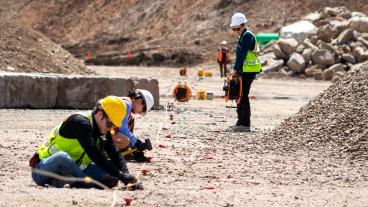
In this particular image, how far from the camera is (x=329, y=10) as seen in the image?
44.2 metres

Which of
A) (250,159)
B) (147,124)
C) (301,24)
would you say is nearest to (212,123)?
(147,124)

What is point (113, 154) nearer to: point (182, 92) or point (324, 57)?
point (182, 92)

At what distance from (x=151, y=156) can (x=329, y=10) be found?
111 ft

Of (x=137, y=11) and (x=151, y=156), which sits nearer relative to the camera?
(x=151, y=156)

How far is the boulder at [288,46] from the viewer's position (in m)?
37.8

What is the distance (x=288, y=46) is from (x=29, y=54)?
15.9 meters

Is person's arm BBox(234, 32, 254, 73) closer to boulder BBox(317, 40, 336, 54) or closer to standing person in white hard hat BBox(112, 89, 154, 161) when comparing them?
standing person in white hard hat BBox(112, 89, 154, 161)

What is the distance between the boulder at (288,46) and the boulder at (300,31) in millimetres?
2408

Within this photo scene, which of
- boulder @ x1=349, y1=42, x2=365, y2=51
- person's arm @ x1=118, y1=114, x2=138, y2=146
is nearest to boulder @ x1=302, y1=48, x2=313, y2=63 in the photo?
boulder @ x1=349, y1=42, x2=365, y2=51

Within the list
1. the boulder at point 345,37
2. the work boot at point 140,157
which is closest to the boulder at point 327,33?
the boulder at point 345,37

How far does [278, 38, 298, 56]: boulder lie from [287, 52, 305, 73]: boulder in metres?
0.52

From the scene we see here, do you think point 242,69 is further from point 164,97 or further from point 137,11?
point 137,11

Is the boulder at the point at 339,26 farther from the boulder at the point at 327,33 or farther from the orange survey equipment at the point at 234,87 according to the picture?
the orange survey equipment at the point at 234,87

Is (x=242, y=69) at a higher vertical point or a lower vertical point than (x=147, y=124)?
higher
